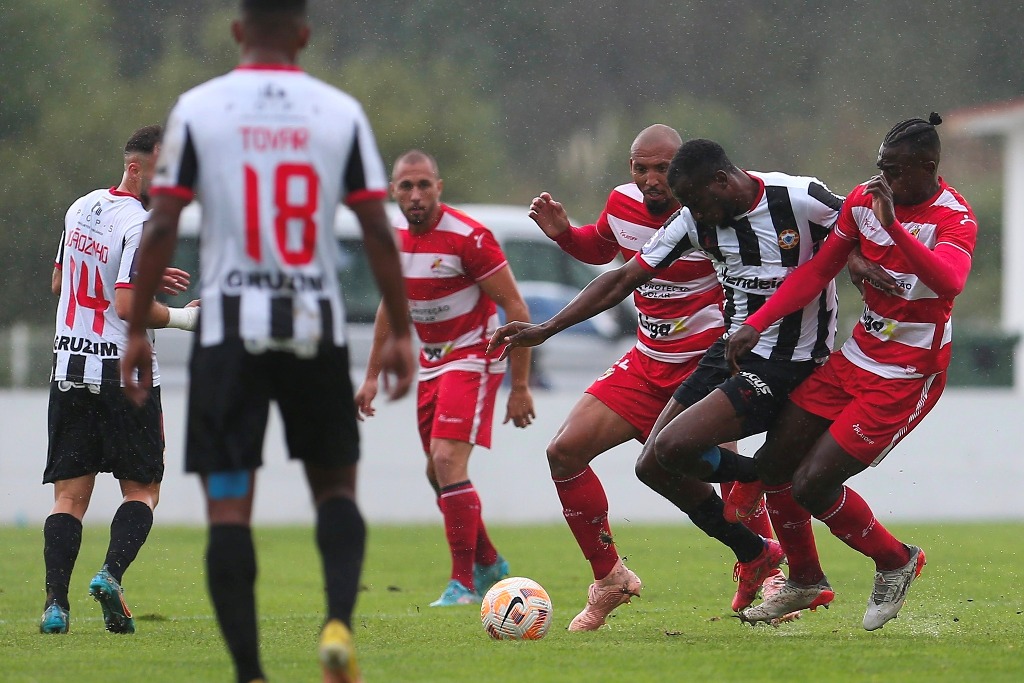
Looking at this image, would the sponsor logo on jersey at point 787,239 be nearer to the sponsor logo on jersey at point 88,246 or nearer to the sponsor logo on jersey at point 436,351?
the sponsor logo on jersey at point 436,351

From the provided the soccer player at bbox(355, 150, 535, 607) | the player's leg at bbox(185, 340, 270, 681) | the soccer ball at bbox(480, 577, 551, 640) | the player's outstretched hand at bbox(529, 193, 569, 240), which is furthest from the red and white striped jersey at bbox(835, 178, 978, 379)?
the player's leg at bbox(185, 340, 270, 681)

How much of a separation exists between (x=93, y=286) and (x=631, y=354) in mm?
2540

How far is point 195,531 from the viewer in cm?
1320

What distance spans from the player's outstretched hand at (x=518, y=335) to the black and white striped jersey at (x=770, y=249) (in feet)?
1.88

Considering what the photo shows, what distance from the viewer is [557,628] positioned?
250 inches

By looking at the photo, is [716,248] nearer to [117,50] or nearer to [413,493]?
[413,493]

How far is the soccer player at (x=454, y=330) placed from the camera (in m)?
7.59

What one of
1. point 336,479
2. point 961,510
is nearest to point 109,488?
point 961,510

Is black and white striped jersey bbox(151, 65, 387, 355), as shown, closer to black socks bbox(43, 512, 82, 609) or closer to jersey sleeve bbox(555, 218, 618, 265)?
black socks bbox(43, 512, 82, 609)

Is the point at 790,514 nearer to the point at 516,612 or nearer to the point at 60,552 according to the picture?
the point at 516,612

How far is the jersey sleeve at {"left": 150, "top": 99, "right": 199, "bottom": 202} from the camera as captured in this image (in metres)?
3.83

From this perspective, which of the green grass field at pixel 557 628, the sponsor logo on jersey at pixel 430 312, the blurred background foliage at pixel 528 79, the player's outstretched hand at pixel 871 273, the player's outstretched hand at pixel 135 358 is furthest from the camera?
the blurred background foliage at pixel 528 79

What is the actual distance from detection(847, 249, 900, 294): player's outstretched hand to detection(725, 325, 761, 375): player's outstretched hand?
0.47 metres

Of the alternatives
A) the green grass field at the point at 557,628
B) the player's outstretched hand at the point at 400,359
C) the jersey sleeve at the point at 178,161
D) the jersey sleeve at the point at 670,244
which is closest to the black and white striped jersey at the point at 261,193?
the jersey sleeve at the point at 178,161
